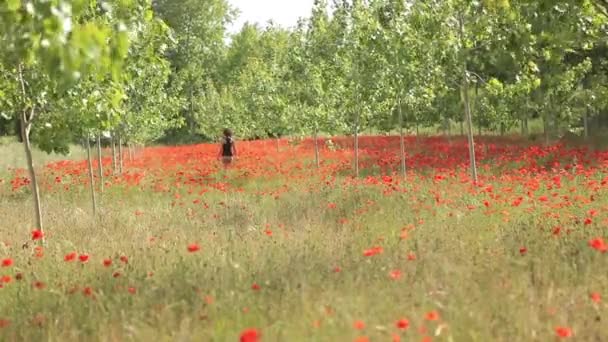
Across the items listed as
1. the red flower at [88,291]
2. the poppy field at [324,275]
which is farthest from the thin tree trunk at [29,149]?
the red flower at [88,291]

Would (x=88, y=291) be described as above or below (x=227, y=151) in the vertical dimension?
below

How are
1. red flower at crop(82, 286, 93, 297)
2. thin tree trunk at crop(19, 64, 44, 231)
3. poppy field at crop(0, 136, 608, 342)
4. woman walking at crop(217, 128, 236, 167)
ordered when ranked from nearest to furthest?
poppy field at crop(0, 136, 608, 342)
red flower at crop(82, 286, 93, 297)
thin tree trunk at crop(19, 64, 44, 231)
woman walking at crop(217, 128, 236, 167)

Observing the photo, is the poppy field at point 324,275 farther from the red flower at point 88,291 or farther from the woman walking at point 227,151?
the woman walking at point 227,151

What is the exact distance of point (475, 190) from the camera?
9.89m

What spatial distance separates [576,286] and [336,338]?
226 cm

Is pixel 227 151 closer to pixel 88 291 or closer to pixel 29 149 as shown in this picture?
pixel 29 149

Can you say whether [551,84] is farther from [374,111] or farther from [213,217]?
[213,217]

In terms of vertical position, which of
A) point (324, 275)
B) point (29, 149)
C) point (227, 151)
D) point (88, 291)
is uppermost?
point (29, 149)

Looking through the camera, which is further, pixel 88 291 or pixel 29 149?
pixel 29 149

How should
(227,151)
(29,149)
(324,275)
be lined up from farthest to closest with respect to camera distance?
(227,151)
(29,149)
(324,275)

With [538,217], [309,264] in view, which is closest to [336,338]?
[309,264]

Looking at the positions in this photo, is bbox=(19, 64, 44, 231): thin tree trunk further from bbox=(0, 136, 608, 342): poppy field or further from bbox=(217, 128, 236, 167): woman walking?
bbox=(217, 128, 236, 167): woman walking

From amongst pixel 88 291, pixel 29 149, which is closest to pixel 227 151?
pixel 29 149

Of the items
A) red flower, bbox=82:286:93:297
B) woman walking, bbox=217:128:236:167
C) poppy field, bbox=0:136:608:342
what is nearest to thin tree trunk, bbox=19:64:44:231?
poppy field, bbox=0:136:608:342
